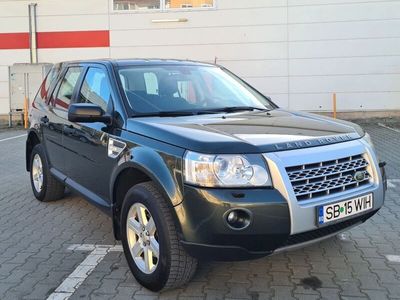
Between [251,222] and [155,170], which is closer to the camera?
[251,222]

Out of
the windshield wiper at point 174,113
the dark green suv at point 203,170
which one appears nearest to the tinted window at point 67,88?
the dark green suv at point 203,170

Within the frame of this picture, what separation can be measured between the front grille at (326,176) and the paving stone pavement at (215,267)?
0.76 m

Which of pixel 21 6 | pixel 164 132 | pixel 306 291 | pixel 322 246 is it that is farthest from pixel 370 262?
pixel 21 6

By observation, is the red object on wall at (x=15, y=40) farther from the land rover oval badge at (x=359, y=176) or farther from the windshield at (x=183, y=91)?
the land rover oval badge at (x=359, y=176)

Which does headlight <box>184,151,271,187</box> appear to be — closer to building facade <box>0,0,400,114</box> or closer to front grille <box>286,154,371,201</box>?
front grille <box>286,154,371,201</box>

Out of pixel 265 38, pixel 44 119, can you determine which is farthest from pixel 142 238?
pixel 265 38

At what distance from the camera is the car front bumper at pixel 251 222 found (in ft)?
9.57

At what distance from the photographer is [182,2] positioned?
1548 centimetres

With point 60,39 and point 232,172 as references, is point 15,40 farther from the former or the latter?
point 232,172

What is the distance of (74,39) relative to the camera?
631 inches

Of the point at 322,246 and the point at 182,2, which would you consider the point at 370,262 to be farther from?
the point at 182,2

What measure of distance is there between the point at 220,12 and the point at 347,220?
12.9 meters

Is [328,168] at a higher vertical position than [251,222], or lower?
higher

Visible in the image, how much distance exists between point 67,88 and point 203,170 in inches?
109
